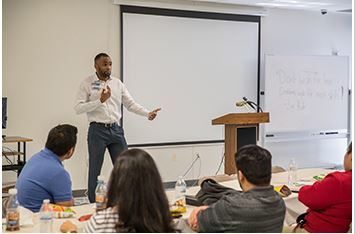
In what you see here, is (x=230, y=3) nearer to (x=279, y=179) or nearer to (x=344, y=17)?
(x=344, y=17)

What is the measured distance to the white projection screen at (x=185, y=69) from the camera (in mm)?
Result: 6367

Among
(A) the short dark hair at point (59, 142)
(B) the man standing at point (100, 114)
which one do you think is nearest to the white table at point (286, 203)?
(A) the short dark hair at point (59, 142)

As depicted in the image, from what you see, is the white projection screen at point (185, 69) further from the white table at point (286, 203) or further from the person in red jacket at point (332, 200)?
the person in red jacket at point (332, 200)

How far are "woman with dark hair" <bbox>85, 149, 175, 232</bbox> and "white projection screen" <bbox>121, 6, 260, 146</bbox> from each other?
443cm

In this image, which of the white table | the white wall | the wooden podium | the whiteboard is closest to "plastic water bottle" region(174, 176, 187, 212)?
the white table

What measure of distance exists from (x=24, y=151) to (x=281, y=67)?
3.64 metres

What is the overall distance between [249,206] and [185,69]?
4.60m

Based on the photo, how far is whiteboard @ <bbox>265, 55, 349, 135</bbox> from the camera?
720cm

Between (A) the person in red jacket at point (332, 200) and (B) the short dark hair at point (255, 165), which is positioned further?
(A) the person in red jacket at point (332, 200)

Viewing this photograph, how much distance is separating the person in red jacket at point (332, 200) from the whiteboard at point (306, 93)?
173 inches

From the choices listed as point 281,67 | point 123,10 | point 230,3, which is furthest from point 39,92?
point 281,67

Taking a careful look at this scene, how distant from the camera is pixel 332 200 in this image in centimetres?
272

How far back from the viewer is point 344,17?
8148mm

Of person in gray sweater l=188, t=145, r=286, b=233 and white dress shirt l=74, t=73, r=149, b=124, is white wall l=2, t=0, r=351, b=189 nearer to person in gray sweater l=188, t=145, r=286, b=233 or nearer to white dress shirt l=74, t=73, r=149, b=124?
white dress shirt l=74, t=73, r=149, b=124
